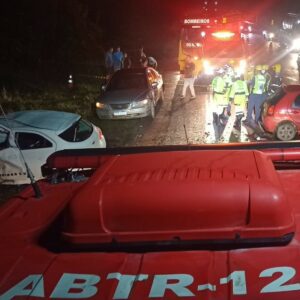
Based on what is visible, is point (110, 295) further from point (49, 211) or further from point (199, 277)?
point (49, 211)

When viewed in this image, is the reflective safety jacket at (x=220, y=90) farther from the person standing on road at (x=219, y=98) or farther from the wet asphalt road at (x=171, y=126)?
the wet asphalt road at (x=171, y=126)

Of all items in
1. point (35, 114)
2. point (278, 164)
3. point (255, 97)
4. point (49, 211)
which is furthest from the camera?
point (255, 97)

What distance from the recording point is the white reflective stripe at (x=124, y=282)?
6.69 ft

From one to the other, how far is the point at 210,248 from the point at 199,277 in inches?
9.9

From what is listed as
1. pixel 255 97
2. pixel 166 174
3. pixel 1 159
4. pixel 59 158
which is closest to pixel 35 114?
pixel 1 159

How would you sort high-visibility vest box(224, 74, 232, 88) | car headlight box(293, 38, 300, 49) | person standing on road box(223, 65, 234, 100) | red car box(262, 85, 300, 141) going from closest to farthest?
red car box(262, 85, 300, 141), person standing on road box(223, 65, 234, 100), high-visibility vest box(224, 74, 232, 88), car headlight box(293, 38, 300, 49)

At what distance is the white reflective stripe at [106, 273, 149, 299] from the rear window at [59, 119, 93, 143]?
7975 millimetres

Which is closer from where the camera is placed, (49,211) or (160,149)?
(49,211)

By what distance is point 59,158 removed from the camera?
3539mm

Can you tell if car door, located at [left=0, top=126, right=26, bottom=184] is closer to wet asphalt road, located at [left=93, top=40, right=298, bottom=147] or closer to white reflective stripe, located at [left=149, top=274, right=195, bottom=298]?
wet asphalt road, located at [left=93, top=40, right=298, bottom=147]

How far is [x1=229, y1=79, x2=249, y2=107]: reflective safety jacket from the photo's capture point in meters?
13.7

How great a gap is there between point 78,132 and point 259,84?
600 cm

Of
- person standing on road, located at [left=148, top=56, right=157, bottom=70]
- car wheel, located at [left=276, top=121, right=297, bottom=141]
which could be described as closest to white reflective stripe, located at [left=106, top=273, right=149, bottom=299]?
car wheel, located at [left=276, top=121, right=297, bottom=141]

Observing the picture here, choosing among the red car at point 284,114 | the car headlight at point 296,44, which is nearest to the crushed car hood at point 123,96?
the red car at point 284,114
